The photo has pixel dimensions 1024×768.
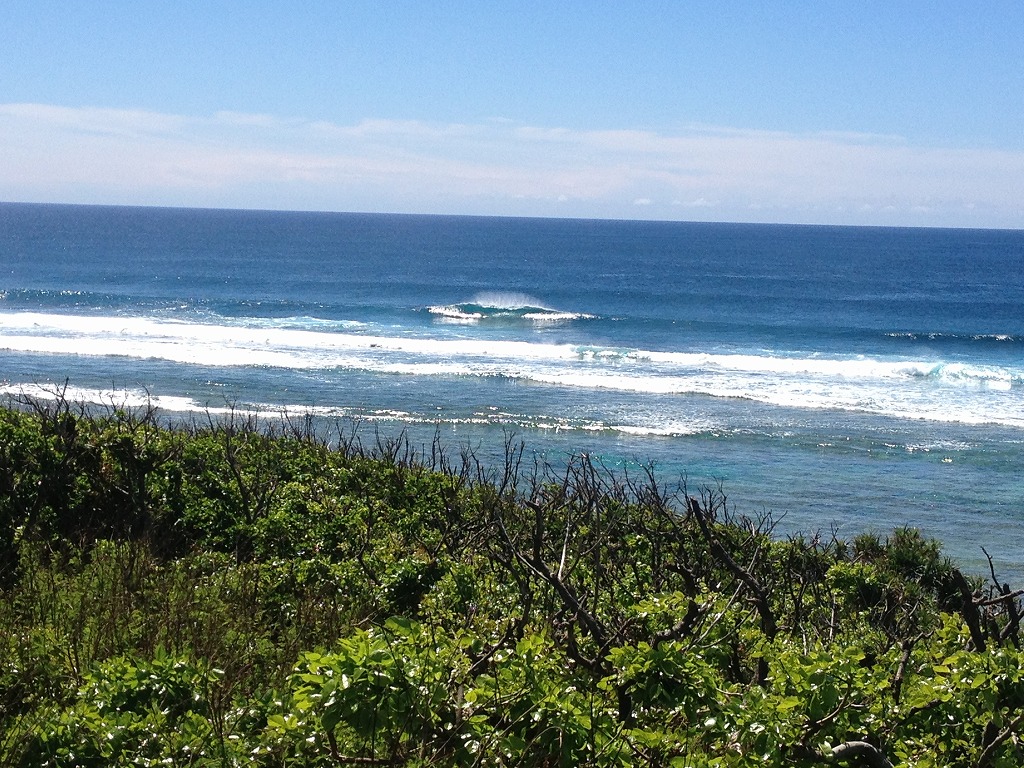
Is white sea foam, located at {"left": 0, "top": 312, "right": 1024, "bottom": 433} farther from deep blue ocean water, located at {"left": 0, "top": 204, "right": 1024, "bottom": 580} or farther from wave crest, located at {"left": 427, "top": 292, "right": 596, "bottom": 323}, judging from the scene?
wave crest, located at {"left": 427, "top": 292, "right": 596, "bottom": 323}

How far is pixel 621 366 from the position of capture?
41.1m

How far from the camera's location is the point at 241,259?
327ft

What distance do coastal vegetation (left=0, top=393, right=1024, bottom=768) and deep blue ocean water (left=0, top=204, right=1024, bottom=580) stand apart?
236 inches

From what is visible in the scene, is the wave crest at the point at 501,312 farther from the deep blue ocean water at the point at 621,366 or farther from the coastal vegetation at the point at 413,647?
the coastal vegetation at the point at 413,647

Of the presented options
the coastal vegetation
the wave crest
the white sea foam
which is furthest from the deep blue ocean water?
the coastal vegetation

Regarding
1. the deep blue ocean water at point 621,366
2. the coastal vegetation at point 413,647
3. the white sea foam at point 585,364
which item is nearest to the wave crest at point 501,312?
the deep blue ocean water at point 621,366

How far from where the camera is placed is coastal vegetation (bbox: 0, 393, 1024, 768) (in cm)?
436

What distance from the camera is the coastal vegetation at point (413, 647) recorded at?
436cm

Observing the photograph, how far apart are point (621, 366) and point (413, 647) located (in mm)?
36936

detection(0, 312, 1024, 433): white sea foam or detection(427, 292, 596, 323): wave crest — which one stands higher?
detection(427, 292, 596, 323): wave crest

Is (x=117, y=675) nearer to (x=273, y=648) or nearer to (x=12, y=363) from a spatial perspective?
(x=273, y=648)

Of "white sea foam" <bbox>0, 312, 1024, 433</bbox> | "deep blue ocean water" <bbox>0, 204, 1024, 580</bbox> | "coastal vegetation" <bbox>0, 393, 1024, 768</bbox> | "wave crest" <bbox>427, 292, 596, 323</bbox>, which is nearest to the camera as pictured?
"coastal vegetation" <bbox>0, 393, 1024, 768</bbox>

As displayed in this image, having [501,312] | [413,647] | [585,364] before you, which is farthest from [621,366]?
[413,647]

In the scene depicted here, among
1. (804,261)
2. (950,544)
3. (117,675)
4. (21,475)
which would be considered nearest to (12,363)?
(21,475)
